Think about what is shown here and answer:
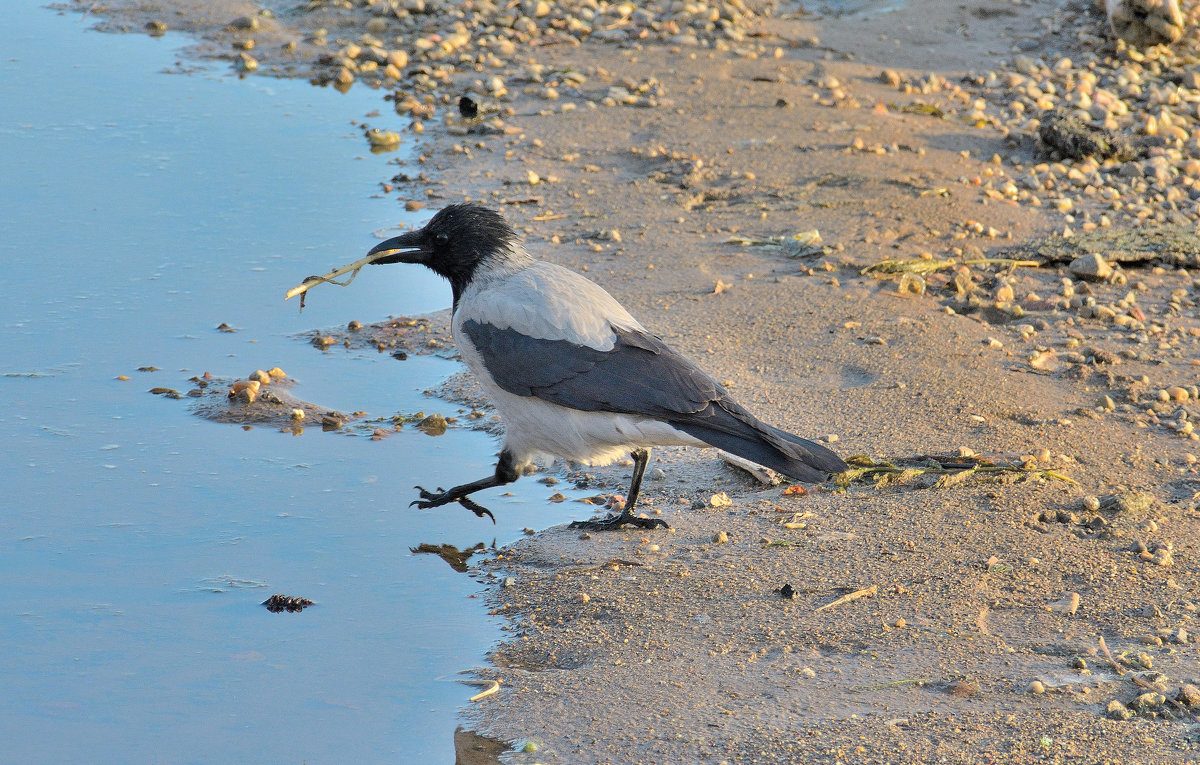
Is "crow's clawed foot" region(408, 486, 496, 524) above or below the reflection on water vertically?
above

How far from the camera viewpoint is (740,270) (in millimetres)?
6898

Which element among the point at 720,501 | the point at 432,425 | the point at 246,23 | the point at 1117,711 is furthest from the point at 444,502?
the point at 246,23

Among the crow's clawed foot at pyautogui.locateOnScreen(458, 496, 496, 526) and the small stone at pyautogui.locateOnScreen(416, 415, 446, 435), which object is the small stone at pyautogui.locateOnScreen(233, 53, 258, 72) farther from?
the crow's clawed foot at pyautogui.locateOnScreen(458, 496, 496, 526)

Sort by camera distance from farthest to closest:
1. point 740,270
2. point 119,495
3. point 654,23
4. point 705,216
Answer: point 654,23
point 705,216
point 740,270
point 119,495

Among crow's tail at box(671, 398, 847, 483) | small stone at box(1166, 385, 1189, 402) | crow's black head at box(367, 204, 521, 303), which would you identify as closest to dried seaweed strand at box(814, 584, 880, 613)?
crow's tail at box(671, 398, 847, 483)

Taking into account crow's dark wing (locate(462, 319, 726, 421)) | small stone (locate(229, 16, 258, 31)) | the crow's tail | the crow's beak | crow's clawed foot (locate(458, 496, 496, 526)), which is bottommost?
crow's clawed foot (locate(458, 496, 496, 526))

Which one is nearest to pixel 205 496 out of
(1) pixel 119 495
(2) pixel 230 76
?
(1) pixel 119 495

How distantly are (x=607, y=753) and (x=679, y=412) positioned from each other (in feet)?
4.59

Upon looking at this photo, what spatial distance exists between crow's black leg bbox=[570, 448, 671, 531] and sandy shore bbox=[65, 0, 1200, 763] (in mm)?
75

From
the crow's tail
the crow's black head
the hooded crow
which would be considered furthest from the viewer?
the crow's black head

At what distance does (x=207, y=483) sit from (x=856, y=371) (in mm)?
2977

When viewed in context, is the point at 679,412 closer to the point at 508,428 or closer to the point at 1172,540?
the point at 508,428

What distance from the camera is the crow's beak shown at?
17.0 feet

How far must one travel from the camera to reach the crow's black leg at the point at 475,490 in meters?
4.77
